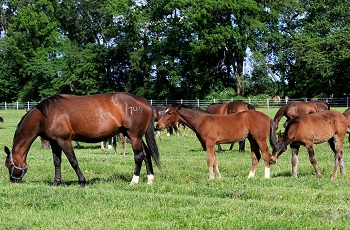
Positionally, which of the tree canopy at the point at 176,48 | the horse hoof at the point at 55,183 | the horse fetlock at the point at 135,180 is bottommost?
the horse hoof at the point at 55,183

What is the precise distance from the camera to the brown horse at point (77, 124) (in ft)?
38.1

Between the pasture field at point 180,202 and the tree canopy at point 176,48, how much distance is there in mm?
42940

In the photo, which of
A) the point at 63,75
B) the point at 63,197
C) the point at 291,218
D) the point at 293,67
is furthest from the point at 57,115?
the point at 63,75

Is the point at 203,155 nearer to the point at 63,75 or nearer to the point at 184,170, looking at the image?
the point at 184,170

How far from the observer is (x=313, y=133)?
12.6m

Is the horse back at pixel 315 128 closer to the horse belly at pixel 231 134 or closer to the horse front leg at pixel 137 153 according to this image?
the horse belly at pixel 231 134

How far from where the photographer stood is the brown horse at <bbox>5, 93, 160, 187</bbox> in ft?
38.1

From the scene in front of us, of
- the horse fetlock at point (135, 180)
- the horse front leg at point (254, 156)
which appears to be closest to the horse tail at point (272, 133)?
the horse front leg at point (254, 156)

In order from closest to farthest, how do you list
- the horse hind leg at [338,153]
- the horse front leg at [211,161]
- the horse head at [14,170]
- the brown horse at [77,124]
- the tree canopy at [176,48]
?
the brown horse at [77,124], the horse head at [14,170], the horse front leg at [211,161], the horse hind leg at [338,153], the tree canopy at [176,48]

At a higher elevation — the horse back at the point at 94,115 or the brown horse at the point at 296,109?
the horse back at the point at 94,115

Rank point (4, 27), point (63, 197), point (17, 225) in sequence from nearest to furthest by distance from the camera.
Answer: point (17, 225) → point (63, 197) → point (4, 27)

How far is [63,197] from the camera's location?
9.62 m

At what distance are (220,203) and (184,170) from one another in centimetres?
530

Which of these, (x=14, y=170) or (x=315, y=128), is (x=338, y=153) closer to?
(x=315, y=128)
